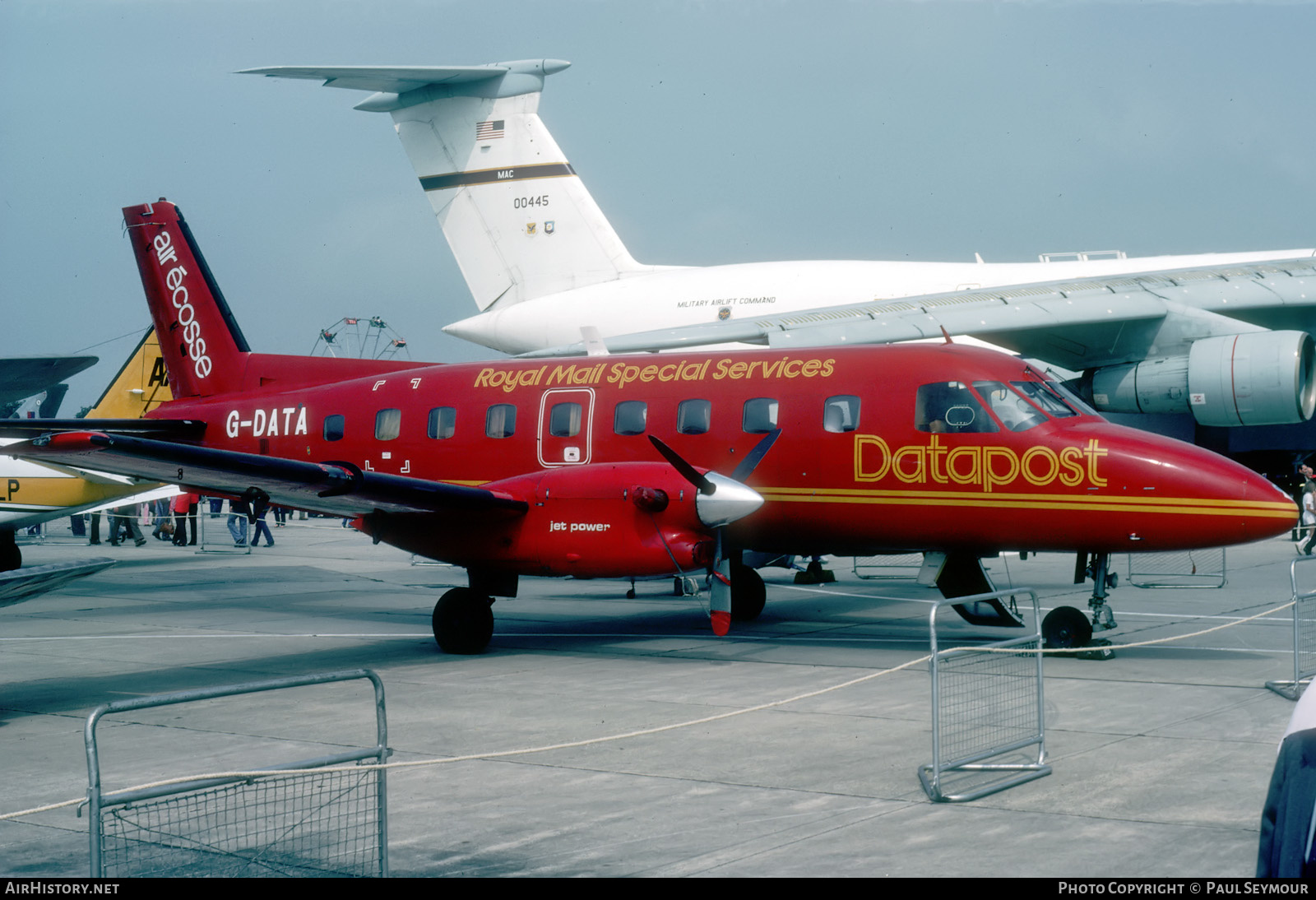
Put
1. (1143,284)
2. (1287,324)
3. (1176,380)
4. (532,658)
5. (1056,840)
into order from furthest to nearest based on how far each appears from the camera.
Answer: (1287,324) → (1143,284) → (1176,380) → (532,658) → (1056,840)

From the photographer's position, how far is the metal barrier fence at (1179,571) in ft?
64.8

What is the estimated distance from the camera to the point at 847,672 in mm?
11750

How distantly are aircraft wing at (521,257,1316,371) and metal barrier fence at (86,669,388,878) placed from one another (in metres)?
14.2

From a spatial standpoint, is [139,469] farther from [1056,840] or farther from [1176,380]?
[1176,380]

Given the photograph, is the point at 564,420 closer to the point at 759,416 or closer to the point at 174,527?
the point at 759,416

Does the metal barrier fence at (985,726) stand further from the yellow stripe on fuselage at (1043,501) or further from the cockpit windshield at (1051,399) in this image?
the cockpit windshield at (1051,399)

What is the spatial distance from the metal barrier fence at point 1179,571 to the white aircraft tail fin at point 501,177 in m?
12.6

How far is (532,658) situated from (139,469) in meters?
4.41

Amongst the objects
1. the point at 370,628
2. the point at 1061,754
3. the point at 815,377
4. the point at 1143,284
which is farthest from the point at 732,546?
the point at 1143,284

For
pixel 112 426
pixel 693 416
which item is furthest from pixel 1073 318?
pixel 112 426

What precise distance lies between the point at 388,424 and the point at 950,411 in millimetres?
6961

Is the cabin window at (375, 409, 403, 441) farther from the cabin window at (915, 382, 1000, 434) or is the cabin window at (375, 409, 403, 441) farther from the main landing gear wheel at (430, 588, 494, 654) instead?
the cabin window at (915, 382, 1000, 434)

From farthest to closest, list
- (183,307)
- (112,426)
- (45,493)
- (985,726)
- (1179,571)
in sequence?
(45,493) → (1179,571) → (183,307) → (112,426) → (985,726)

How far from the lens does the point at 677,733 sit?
922 cm
